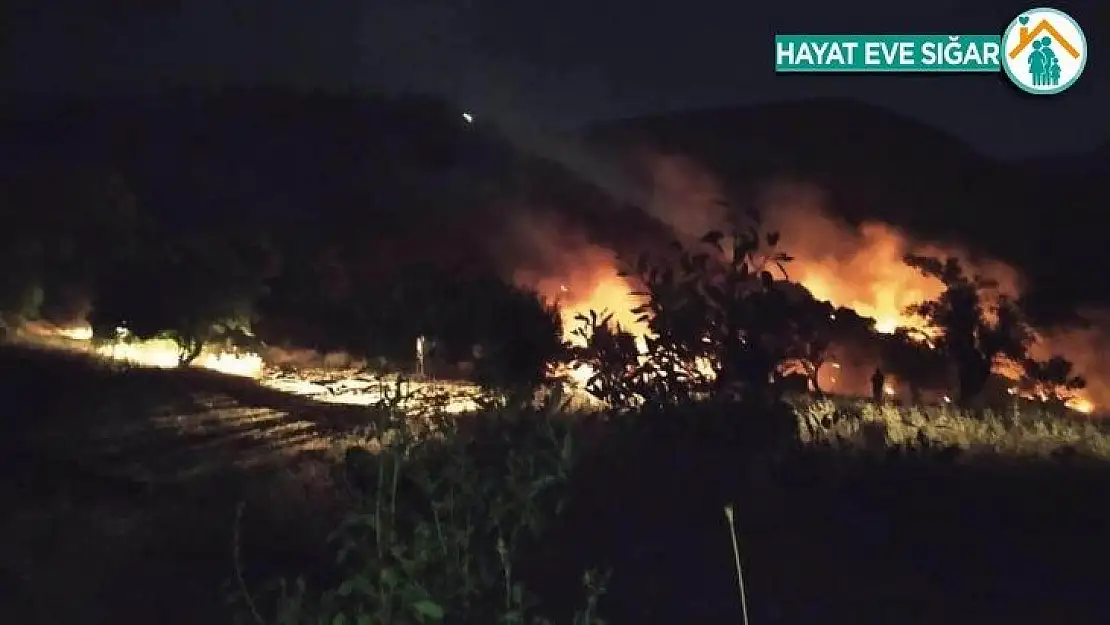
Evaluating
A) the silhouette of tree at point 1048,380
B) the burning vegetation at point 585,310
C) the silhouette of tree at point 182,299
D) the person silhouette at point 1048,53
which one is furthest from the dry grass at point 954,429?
the silhouette of tree at point 182,299

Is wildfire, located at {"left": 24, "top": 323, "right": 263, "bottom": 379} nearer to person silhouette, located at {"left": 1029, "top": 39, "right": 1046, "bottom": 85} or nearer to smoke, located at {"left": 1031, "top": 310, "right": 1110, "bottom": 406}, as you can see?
person silhouette, located at {"left": 1029, "top": 39, "right": 1046, "bottom": 85}

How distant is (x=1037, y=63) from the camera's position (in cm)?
1177

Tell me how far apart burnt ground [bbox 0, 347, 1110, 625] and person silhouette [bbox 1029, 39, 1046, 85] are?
553cm

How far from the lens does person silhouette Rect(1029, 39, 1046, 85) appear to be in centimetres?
1160

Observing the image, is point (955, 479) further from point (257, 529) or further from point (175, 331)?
point (175, 331)

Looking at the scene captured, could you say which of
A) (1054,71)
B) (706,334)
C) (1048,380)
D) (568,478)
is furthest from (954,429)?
(1054,71)

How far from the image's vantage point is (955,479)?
22.6 ft

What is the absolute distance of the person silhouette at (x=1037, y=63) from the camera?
1160 cm

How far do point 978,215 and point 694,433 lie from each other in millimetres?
12533

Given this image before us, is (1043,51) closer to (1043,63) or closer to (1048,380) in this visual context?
(1043,63)

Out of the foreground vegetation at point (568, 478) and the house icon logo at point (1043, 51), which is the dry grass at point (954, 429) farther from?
the house icon logo at point (1043, 51)

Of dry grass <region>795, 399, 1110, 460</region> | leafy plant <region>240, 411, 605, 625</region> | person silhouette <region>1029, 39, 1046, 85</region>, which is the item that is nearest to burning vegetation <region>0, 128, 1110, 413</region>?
dry grass <region>795, 399, 1110, 460</region>

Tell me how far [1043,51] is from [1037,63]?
13 cm

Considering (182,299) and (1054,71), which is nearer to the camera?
(1054,71)
